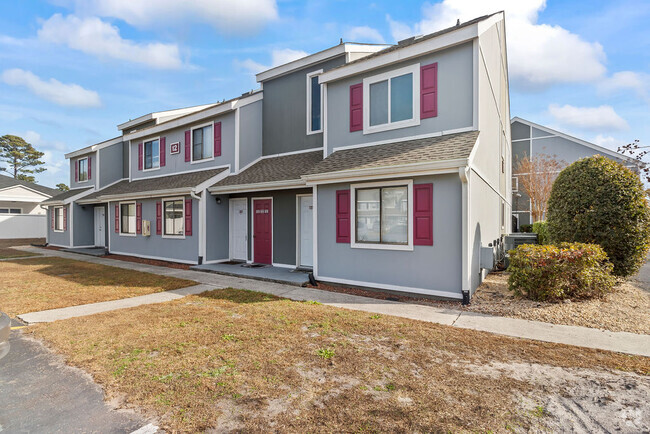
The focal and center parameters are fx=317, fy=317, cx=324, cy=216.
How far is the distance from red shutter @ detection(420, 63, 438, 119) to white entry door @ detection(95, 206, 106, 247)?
59.6ft

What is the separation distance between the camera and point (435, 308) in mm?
6191

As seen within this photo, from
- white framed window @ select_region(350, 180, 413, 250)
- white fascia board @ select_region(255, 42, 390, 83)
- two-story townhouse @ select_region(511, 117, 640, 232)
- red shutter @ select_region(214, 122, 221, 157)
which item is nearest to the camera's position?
white framed window @ select_region(350, 180, 413, 250)

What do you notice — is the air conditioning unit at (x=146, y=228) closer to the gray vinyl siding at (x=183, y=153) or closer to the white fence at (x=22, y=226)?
the gray vinyl siding at (x=183, y=153)

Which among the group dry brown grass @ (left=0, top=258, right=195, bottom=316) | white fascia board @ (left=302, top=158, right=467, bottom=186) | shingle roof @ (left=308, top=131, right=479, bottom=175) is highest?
shingle roof @ (left=308, top=131, right=479, bottom=175)

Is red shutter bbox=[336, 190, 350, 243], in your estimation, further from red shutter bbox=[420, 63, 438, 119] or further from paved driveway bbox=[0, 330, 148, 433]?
paved driveway bbox=[0, 330, 148, 433]

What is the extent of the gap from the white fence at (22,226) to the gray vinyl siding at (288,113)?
2413 centimetres

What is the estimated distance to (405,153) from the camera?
7293mm

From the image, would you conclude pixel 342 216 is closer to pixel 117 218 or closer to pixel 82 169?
pixel 117 218

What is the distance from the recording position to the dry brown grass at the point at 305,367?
2.66 m

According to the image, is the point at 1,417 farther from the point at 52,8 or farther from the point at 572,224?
the point at 52,8

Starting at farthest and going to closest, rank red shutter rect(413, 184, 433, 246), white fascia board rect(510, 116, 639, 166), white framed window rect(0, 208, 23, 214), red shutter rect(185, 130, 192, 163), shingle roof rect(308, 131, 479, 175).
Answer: white framed window rect(0, 208, 23, 214) < white fascia board rect(510, 116, 639, 166) < red shutter rect(185, 130, 192, 163) < red shutter rect(413, 184, 433, 246) < shingle roof rect(308, 131, 479, 175)

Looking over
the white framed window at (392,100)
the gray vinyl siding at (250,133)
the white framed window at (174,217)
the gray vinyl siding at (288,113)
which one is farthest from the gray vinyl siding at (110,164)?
the white framed window at (392,100)

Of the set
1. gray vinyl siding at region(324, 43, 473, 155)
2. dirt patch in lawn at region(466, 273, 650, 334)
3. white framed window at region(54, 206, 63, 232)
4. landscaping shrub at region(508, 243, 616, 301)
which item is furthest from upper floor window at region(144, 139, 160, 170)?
landscaping shrub at region(508, 243, 616, 301)

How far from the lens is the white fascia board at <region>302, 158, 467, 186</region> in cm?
632
